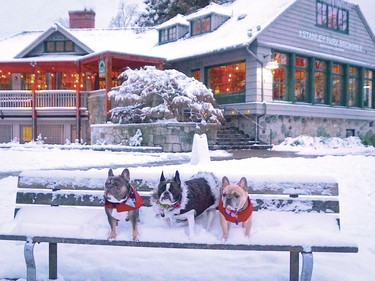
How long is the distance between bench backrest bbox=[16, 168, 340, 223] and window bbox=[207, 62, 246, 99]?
1784 centimetres

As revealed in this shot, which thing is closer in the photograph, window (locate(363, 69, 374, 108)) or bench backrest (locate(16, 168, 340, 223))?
bench backrest (locate(16, 168, 340, 223))

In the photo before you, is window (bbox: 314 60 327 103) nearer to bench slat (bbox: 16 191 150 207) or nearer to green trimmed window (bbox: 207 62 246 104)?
green trimmed window (bbox: 207 62 246 104)

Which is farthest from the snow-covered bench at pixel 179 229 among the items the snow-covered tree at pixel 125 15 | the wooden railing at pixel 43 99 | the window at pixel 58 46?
the snow-covered tree at pixel 125 15

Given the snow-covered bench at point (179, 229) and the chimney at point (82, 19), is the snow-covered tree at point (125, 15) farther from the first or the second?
the snow-covered bench at point (179, 229)

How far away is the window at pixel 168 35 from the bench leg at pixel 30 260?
24.4 metres

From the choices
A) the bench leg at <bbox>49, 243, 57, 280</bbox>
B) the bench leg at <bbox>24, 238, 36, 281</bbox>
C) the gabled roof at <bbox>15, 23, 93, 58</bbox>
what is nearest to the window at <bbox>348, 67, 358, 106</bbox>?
the gabled roof at <bbox>15, 23, 93, 58</bbox>

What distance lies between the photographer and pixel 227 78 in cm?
2311

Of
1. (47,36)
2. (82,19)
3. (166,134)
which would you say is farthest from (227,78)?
(82,19)

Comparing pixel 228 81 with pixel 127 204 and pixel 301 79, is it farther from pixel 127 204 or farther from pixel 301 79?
pixel 127 204

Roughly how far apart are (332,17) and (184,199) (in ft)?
77.6

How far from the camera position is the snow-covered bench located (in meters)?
3.50

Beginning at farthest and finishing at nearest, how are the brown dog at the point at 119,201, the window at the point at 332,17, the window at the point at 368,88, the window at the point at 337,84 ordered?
the window at the point at 368,88 < the window at the point at 337,84 < the window at the point at 332,17 < the brown dog at the point at 119,201

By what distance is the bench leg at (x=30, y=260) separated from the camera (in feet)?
11.8

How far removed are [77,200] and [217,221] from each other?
4.54 feet
